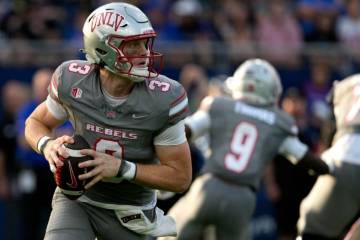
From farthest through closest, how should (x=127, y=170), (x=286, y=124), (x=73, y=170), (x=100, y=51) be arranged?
(x=286, y=124) → (x=100, y=51) → (x=127, y=170) → (x=73, y=170)

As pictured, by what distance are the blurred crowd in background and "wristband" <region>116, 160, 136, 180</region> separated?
4.10m

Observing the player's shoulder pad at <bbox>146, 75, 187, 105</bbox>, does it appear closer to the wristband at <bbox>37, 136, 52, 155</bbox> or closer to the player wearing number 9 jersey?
the wristband at <bbox>37, 136, 52, 155</bbox>

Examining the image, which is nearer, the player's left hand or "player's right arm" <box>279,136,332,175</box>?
the player's left hand

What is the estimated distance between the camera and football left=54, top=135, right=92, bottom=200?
5.37 m

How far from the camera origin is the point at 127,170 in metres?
5.50

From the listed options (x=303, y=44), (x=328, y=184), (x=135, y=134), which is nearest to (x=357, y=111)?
(x=328, y=184)

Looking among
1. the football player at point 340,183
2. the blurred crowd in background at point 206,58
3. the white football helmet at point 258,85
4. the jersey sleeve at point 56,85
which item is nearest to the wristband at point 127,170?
the jersey sleeve at point 56,85

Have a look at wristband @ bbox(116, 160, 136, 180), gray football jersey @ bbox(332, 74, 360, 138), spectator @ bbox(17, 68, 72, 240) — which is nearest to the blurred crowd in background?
spectator @ bbox(17, 68, 72, 240)

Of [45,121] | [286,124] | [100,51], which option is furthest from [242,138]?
[100,51]

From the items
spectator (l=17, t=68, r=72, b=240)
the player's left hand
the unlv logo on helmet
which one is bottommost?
spectator (l=17, t=68, r=72, b=240)

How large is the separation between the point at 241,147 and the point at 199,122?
417mm

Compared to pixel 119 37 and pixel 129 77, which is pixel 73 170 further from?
pixel 119 37

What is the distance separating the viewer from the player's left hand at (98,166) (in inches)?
211

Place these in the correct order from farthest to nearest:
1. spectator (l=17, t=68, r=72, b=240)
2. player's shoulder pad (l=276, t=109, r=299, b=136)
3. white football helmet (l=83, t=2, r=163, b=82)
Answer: spectator (l=17, t=68, r=72, b=240), player's shoulder pad (l=276, t=109, r=299, b=136), white football helmet (l=83, t=2, r=163, b=82)
